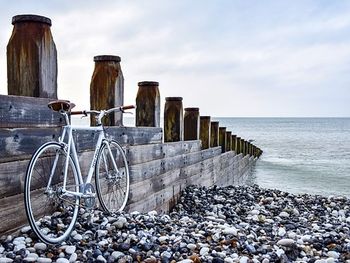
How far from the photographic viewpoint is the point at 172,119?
23.7ft

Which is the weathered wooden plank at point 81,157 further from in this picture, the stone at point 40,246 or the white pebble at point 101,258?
the white pebble at point 101,258

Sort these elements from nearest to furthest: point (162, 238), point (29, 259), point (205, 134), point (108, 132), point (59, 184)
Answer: point (29, 259)
point (162, 238)
point (59, 184)
point (108, 132)
point (205, 134)

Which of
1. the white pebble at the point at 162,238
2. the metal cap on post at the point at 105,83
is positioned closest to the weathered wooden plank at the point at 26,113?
the metal cap on post at the point at 105,83

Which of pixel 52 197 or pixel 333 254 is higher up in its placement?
pixel 52 197

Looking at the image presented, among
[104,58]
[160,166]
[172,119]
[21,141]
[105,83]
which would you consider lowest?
[160,166]

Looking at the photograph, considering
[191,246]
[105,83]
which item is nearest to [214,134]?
[105,83]

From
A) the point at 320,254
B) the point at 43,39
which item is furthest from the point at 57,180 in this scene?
the point at 320,254

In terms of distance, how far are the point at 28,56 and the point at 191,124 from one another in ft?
16.6

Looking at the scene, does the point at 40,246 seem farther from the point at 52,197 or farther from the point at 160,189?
the point at 160,189

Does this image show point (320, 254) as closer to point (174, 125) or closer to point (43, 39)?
point (43, 39)

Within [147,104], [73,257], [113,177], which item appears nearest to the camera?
[73,257]

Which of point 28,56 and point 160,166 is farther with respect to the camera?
point 160,166

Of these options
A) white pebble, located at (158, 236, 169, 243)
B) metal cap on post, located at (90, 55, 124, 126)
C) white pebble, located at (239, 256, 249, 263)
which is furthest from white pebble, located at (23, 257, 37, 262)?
metal cap on post, located at (90, 55, 124, 126)

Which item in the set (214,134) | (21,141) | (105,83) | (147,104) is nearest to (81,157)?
(21,141)
